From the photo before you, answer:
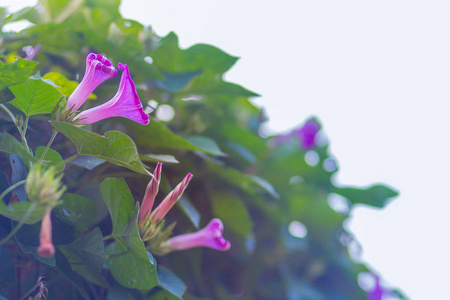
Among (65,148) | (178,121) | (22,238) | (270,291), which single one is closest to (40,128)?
(65,148)

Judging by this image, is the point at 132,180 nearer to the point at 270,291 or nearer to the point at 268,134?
the point at 270,291

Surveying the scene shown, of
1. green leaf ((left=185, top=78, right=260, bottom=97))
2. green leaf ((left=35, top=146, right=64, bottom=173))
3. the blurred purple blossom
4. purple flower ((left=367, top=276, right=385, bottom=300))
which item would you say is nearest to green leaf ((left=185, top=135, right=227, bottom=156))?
green leaf ((left=185, top=78, right=260, bottom=97))

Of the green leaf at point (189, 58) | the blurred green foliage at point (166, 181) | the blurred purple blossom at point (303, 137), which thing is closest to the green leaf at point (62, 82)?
the blurred green foliage at point (166, 181)

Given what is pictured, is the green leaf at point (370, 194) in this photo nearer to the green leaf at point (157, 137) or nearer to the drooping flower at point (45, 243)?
the green leaf at point (157, 137)

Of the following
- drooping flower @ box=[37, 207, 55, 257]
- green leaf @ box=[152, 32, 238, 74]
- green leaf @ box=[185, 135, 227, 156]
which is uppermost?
drooping flower @ box=[37, 207, 55, 257]

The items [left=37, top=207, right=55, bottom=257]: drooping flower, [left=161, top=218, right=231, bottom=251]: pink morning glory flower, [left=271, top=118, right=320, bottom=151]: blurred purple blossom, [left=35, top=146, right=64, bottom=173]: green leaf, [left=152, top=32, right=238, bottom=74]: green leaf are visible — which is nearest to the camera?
[left=37, top=207, right=55, bottom=257]: drooping flower

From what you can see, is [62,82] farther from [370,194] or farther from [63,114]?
→ [370,194]

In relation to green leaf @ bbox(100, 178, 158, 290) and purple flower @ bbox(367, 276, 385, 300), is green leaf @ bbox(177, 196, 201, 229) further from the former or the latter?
purple flower @ bbox(367, 276, 385, 300)
